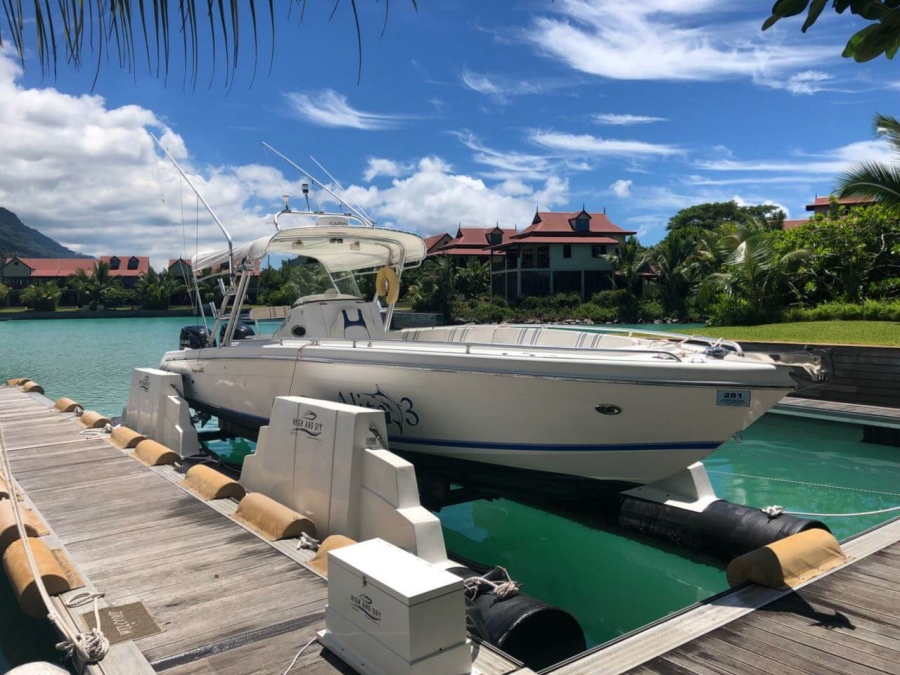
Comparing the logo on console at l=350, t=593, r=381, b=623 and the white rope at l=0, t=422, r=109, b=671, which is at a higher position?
the logo on console at l=350, t=593, r=381, b=623

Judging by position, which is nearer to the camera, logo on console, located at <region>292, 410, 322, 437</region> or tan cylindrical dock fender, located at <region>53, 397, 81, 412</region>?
logo on console, located at <region>292, 410, 322, 437</region>

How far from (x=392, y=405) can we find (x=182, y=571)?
2.69 m

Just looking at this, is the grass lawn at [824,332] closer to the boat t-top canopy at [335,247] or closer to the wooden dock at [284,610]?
the boat t-top canopy at [335,247]

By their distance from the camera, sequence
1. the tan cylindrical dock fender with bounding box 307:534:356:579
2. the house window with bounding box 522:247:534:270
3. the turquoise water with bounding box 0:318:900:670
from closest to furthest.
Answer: the tan cylindrical dock fender with bounding box 307:534:356:579
the turquoise water with bounding box 0:318:900:670
the house window with bounding box 522:247:534:270

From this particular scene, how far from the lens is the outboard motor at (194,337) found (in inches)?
441

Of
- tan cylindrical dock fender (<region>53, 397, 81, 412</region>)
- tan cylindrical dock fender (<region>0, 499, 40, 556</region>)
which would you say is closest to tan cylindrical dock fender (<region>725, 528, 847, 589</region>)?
tan cylindrical dock fender (<region>0, 499, 40, 556</region>)

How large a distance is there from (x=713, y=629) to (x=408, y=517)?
2.17 metres

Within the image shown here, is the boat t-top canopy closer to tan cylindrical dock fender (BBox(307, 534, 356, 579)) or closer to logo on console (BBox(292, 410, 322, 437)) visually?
logo on console (BBox(292, 410, 322, 437))

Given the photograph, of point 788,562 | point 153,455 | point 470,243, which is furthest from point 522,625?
point 470,243

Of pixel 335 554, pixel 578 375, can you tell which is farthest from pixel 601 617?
pixel 335 554

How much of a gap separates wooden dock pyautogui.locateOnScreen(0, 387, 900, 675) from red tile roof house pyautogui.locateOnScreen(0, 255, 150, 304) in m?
85.3

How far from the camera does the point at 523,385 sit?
590 cm

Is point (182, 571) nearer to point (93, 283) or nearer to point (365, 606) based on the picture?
point (365, 606)

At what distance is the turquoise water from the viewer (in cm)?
611
